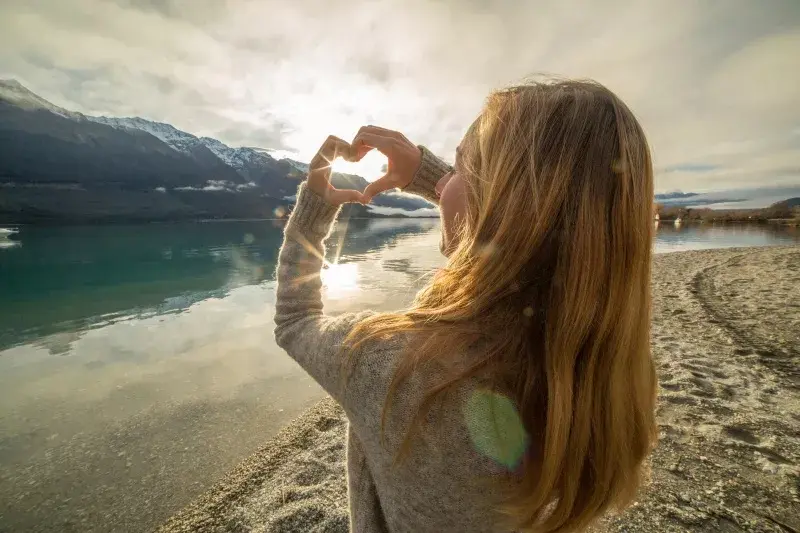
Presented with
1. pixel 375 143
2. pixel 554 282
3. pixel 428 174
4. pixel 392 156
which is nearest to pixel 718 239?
pixel 428 174

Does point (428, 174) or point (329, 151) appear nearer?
point (329, 151)

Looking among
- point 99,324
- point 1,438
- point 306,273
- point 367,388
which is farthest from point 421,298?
point 99,324

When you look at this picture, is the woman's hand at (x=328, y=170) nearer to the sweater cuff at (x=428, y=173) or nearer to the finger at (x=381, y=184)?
the finger at (x=381, y=184)

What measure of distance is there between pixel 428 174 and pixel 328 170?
54cm

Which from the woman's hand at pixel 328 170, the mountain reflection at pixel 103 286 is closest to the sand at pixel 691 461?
the woman's hand at pixel 328 170

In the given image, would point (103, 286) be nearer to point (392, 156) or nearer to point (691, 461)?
point (392, 156)

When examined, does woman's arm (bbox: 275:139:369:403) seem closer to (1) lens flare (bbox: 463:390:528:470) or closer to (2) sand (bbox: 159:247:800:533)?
(1) lens flare (bbox: 463:390:528:470)

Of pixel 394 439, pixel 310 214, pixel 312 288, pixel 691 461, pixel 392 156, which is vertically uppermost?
pixel 392 156

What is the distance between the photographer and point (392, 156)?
1741 mm

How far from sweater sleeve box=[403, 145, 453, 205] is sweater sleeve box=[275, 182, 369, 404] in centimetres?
52

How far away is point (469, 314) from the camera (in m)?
0.93

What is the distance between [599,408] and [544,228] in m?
0.56

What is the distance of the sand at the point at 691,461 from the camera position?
2934 millimetres

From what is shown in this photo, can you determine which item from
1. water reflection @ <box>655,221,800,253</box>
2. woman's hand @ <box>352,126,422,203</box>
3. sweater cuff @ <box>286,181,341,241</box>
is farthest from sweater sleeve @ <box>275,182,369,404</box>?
water reflection @ <box>655,221,800,253</box>
